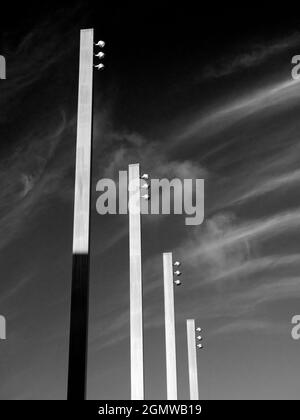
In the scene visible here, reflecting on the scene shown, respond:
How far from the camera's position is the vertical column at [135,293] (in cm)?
1563

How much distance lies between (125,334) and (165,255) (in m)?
22.0

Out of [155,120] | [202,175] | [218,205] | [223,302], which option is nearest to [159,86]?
[155,120]

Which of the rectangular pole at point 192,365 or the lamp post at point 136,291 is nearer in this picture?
the lamp post at point 136,291

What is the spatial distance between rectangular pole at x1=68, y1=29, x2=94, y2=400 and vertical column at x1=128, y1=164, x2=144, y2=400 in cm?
523

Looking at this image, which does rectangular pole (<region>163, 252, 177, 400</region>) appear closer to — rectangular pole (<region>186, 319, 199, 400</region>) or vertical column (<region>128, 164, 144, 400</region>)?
rectangular pole (<region>186, 319, 199, 400</region>)

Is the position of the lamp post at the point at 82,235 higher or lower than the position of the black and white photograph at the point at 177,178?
lower

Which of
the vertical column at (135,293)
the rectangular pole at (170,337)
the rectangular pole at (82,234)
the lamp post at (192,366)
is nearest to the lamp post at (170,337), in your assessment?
the rectangular pole at (170,337)

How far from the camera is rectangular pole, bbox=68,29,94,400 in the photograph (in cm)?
956

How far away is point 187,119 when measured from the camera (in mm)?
33625

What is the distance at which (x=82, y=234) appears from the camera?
1039 cm

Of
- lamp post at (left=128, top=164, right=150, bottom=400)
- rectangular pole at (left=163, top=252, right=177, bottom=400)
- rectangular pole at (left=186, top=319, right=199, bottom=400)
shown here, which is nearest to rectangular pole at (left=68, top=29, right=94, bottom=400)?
lamp post at (left=128, top=164, right=150, bottom=400)

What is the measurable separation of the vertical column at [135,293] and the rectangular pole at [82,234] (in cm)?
523

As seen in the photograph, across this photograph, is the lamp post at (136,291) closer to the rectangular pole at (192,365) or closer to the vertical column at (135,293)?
the vertical column at (135,293)

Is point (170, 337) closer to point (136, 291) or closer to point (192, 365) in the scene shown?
point (136, 291)
